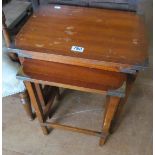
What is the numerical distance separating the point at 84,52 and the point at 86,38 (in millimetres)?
Answer: 96

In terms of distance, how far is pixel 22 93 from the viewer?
1.17m

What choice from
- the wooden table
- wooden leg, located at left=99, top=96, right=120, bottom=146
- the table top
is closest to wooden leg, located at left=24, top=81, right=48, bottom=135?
the wooden table

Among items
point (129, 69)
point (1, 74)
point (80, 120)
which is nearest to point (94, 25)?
point (129, 69)

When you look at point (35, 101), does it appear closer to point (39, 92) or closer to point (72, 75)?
point (39, 92)

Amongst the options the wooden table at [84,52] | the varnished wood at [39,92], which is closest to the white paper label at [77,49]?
the wooden table at [84,52]

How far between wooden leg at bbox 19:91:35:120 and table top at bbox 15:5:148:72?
343mm

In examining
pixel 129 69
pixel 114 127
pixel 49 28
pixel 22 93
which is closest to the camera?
pixel 129 69

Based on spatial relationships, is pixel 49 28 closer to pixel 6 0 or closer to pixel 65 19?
pixel 65 19

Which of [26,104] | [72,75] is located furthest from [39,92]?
[72,75]

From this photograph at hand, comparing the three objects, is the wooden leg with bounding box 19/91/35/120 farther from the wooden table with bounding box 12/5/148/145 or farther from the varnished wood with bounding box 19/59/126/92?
the varnished wood with bounding box 19/59/126/92

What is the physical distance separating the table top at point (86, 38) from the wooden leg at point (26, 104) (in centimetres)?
34

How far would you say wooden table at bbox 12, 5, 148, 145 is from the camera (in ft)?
2.86

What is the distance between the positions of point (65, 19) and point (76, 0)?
0.69 ft

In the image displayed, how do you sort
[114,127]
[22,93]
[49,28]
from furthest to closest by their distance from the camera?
1. [114,127]
2. [22,93]
3. [49,28]
